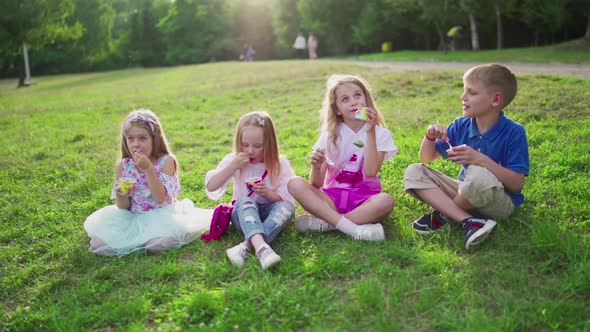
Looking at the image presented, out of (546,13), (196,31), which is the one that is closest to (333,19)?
(546,13)

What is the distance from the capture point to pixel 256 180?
12.3ft

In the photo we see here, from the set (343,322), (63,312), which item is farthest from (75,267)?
(343,322)

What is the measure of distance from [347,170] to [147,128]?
5.83 ft

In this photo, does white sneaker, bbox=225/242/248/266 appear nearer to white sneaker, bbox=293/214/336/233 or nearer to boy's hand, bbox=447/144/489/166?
white sneaker, bbox=293/214/336/233

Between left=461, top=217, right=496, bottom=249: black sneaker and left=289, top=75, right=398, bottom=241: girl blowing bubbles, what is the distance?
611mm

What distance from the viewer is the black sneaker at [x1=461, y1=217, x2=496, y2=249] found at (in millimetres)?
3203

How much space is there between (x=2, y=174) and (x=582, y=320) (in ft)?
21.8

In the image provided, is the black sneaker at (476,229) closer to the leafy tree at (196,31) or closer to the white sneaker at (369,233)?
the white sneaker at (369,233)

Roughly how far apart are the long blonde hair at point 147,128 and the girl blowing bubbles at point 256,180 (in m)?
0.54

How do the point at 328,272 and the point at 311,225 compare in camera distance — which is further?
the point at 311,225

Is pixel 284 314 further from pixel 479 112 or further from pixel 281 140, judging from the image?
pixel 281 140

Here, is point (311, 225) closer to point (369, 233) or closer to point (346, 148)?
point (369, 233)

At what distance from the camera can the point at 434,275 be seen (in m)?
Result: 2.97

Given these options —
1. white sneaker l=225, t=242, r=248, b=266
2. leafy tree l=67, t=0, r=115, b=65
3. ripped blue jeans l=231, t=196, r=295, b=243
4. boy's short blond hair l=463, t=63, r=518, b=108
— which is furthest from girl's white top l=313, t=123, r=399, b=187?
leafy tree l=67, t=0, r=115, b=65
